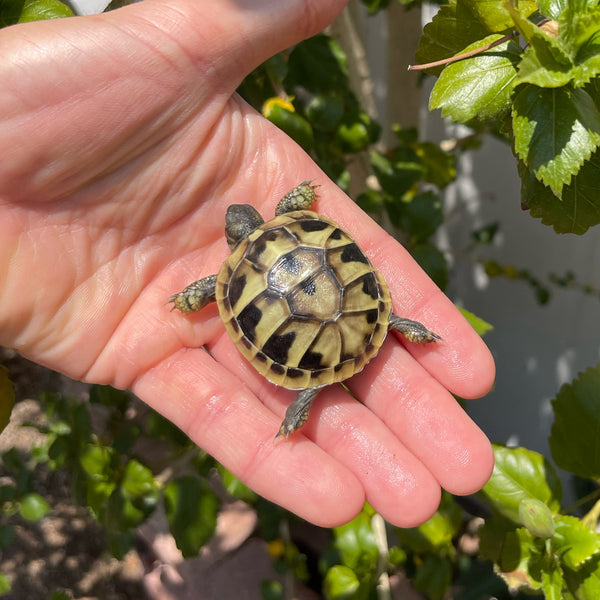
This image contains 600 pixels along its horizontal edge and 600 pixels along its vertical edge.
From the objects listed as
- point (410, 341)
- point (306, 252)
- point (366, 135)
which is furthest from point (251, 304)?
point (366, 135)

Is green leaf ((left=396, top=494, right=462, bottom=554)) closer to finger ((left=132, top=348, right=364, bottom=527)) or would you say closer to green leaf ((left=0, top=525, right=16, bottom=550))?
finger ((left=132, top=348, right=364, bottom=527))

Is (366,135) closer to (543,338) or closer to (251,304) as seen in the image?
(251,304)

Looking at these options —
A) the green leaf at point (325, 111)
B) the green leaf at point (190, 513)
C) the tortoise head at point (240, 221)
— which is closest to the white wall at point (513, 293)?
the green leaf at point (325, 111)

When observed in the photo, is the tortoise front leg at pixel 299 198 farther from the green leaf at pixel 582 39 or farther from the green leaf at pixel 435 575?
the green leaf at pixel 435 575

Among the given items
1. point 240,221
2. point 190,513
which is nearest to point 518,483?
point 190,513

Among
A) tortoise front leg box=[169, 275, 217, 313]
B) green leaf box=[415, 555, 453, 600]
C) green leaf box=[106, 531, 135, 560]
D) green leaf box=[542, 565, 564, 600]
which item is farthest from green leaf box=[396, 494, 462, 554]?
tortoise front leg box=[169, 275, 217, 313]

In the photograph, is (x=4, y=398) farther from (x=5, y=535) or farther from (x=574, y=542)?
(x=574, y=542)

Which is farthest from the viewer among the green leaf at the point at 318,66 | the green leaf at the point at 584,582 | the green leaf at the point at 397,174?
the green leaf at the point at 397,174
